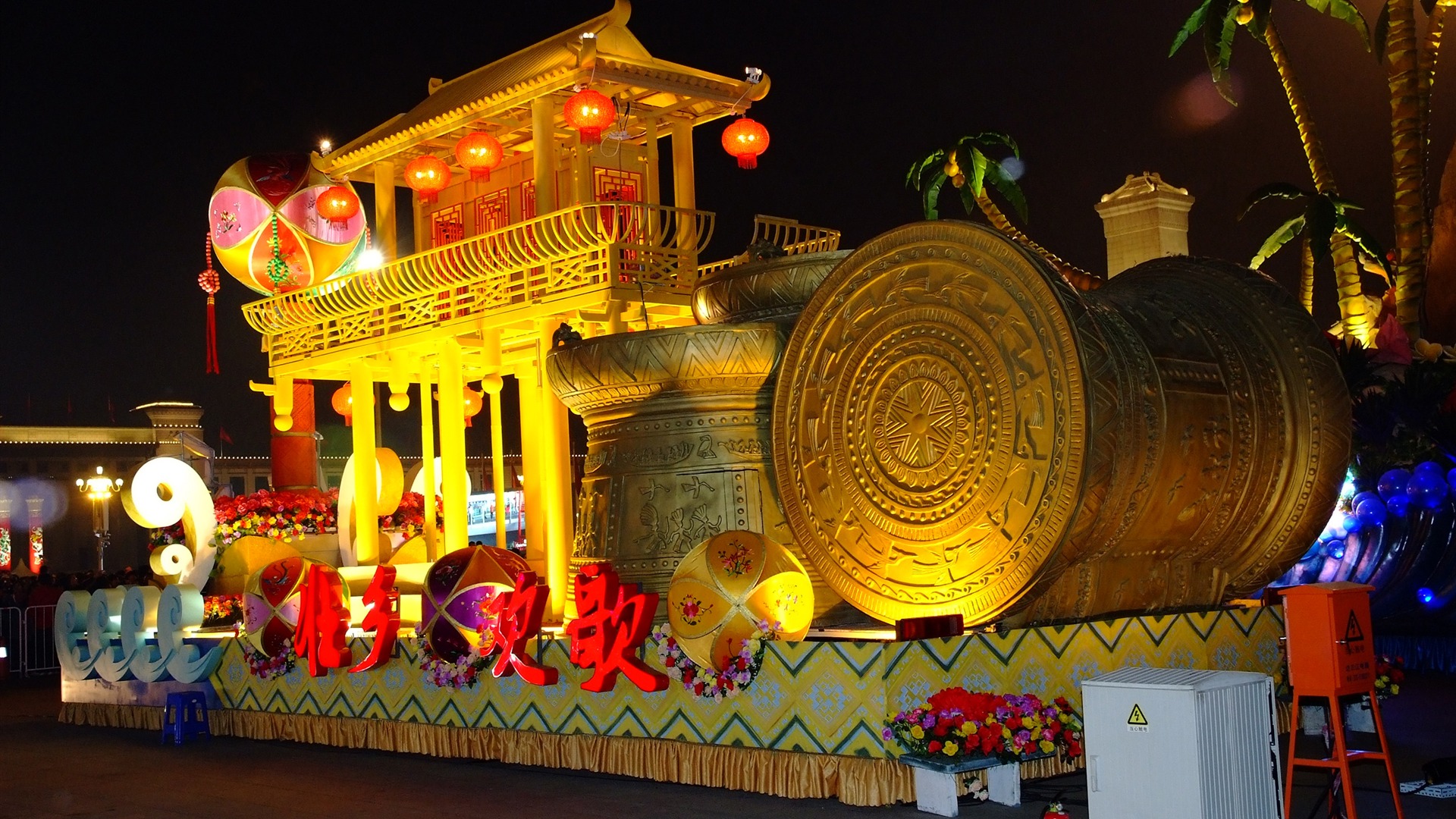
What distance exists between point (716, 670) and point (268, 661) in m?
4.82

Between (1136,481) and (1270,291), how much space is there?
2.25 metres

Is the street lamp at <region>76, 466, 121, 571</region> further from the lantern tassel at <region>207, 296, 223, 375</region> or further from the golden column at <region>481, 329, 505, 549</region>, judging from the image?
the golden column at <region>481, 329, 505, 549</region>

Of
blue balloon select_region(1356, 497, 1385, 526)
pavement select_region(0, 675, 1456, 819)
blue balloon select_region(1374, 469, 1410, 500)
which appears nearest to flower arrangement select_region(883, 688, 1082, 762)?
pavement select_region(0, 675, 1456, 819)

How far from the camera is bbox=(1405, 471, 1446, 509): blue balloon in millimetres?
12422

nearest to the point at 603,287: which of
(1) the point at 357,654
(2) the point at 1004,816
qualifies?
(1) the point at 357,654

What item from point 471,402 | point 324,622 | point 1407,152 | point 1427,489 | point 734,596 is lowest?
point 324,622

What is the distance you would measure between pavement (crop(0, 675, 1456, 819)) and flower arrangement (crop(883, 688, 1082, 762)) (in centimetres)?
29

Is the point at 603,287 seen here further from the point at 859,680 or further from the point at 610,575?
the point at 859,680

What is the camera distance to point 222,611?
46.2 feet

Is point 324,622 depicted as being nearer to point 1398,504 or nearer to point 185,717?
point 185,717

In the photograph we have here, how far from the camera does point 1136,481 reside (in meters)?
7.88

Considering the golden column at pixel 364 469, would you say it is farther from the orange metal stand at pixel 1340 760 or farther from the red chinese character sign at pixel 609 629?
the orange metal stand at pixel 1340 760

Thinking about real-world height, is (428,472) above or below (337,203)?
below

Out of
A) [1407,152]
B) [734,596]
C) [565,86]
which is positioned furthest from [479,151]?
[1407,152]
